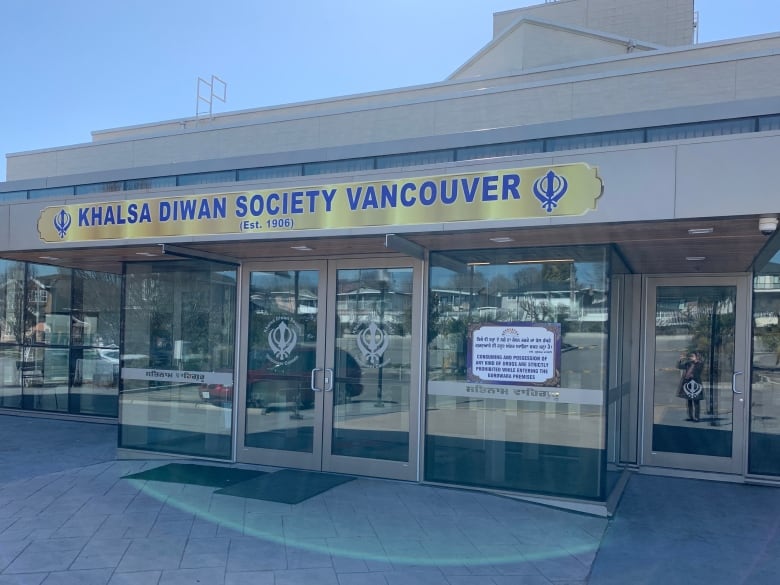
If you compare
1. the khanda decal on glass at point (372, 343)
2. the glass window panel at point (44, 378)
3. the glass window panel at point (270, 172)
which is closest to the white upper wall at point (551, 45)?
the glass window panel at point (270, 172)

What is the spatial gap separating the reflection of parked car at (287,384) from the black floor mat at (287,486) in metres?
0.87

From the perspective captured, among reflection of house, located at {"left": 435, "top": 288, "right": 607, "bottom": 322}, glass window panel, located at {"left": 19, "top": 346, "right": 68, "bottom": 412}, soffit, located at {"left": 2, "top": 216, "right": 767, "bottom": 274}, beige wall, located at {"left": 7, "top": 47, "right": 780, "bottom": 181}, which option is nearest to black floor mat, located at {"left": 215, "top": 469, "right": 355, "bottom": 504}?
reflection of house, located at {"left": 435, "top": 288, "right": 607, "bottom": 322}

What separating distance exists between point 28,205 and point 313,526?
580 cm

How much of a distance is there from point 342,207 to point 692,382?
5254mm

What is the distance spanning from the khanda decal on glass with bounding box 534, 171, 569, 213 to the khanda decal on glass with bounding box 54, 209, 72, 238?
5887 mm

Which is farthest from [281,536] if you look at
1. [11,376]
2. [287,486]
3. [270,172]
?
[11,376]

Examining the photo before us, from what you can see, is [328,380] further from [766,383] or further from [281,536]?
[766,383]

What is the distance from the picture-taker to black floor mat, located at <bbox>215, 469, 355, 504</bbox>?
7.42 metres

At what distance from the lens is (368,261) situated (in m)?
8.48

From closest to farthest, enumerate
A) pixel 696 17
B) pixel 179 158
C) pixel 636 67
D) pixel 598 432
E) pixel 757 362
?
1. pixel 598 432
2. pixel 757 362
3. pixel 636 67
4. pixel 179 158
5. pixel 696 17

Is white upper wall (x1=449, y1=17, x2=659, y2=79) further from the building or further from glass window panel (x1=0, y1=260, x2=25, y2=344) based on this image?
glass window panel (x1=0, y1=260, x2=25, y2=344)

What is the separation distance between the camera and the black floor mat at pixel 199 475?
813 centimetres

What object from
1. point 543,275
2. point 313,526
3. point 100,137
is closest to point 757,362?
point 543,275

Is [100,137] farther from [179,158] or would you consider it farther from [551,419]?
[551,419]
